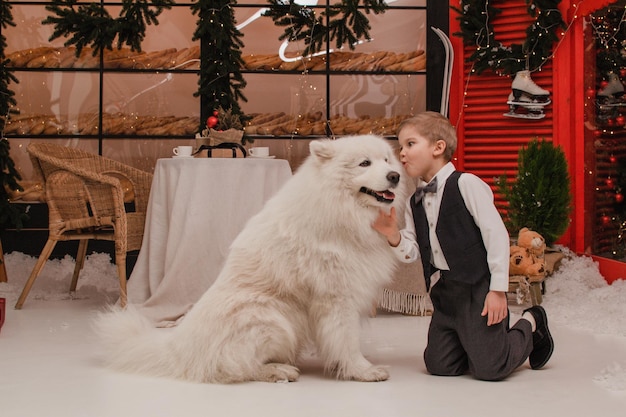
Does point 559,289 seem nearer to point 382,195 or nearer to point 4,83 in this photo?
point 382,195

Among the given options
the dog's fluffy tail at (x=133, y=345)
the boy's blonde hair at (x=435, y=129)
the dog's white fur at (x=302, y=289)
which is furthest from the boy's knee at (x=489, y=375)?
the dog's fluffy tail at (x=133, y=345)

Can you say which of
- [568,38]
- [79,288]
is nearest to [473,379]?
[79,288]

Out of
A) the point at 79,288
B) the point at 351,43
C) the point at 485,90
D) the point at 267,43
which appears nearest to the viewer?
the point at 79,288

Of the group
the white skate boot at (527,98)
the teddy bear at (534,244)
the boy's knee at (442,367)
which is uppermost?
the white skate boot at (527,98)

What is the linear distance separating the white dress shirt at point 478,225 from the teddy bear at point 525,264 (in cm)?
172

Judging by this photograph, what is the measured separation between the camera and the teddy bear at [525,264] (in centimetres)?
422

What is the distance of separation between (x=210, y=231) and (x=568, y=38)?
10.8 ft

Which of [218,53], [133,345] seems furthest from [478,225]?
[218,53]

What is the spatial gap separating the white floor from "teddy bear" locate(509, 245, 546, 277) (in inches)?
38.8

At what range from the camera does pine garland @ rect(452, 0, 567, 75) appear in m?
5.39

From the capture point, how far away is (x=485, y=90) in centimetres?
585

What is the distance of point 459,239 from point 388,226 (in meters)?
0.26

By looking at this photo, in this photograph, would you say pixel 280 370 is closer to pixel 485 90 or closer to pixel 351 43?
pixel 351 43

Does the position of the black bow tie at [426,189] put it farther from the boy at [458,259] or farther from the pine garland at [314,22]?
the pine garland at [314,22]
